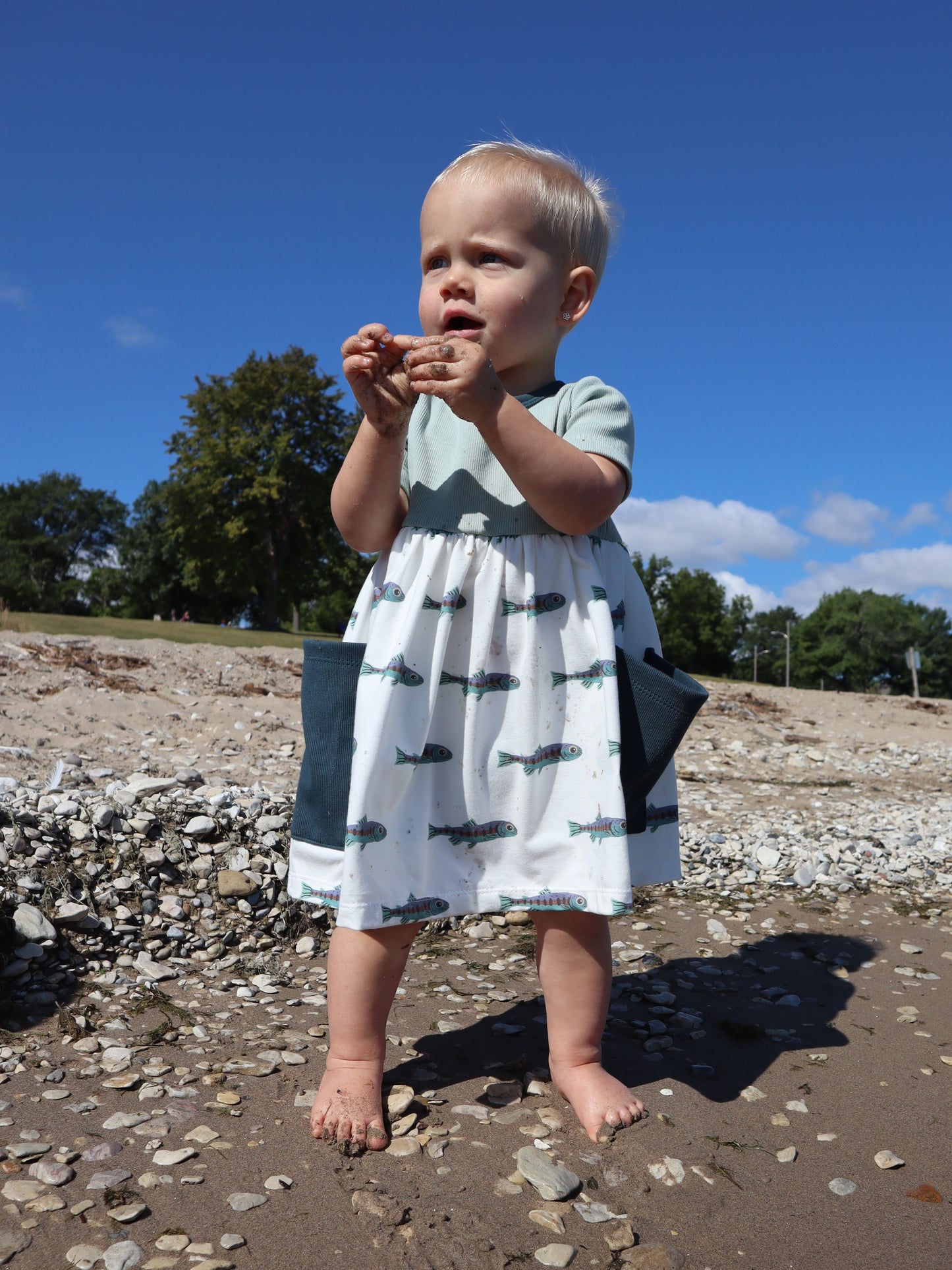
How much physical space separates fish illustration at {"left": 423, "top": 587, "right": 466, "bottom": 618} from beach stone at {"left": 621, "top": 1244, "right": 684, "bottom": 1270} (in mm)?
1297

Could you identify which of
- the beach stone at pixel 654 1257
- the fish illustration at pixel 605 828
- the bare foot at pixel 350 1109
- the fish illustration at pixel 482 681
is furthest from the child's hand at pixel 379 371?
the beach stone at pixel 654 1257

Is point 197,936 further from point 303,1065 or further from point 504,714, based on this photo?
point 504,714

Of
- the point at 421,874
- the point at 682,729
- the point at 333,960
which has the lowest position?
the point at 333,960

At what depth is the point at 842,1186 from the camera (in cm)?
180

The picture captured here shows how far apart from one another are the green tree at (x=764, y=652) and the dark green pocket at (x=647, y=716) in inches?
3130

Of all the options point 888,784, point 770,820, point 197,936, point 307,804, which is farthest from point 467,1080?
point 888,784

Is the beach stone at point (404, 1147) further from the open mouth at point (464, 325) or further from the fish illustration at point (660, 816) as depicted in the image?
the open mouth at point (464, 325)

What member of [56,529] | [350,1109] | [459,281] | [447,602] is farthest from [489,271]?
[56,529]

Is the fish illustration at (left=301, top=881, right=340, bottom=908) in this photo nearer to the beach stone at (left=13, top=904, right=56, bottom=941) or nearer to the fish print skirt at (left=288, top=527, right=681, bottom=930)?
the fish print skirt at (left=288, top=527, right=681, bottom=930)

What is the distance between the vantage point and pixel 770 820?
5.42 metres

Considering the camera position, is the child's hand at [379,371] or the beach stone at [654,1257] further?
the child's hand at [379,371]

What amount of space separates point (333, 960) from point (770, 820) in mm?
4006

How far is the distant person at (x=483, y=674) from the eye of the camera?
1974 millimetres

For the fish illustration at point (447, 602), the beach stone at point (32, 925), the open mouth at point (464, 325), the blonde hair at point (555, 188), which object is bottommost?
the beach stone at point (32, 925)
